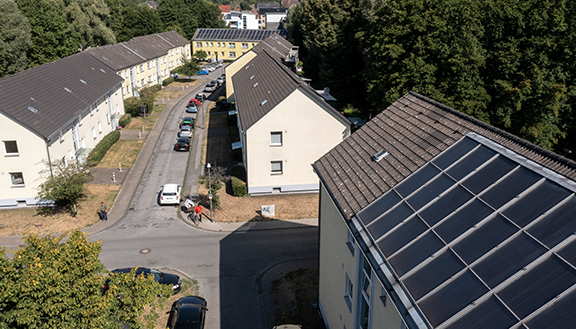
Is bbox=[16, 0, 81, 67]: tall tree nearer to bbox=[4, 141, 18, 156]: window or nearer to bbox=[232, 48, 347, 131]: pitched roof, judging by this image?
bbox=[232, 48, 347, 131]: pitched roof

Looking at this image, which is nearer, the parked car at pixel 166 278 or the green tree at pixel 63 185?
the parked car at pixel 166 278

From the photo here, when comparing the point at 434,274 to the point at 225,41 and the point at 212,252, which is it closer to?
the point at 212,252

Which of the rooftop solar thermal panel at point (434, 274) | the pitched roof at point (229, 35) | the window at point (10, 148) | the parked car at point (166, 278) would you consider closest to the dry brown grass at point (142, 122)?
the window at point (10, 148)

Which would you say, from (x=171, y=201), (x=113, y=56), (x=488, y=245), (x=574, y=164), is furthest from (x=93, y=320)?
(x=113, y=56)

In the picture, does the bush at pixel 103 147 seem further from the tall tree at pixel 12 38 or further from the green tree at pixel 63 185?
the tall tree at pixel 12 38

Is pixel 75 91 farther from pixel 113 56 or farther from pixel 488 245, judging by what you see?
pixel 488 245

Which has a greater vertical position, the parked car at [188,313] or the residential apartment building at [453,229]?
the residential apartment building at [453,229]

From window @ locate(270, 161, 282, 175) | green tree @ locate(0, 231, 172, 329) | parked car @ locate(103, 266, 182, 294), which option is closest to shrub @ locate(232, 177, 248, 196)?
window @ locate(270, 161, 282, 175)

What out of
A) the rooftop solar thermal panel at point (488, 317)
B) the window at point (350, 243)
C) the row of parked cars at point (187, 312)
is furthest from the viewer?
the row of parked cars at point (187, 312)

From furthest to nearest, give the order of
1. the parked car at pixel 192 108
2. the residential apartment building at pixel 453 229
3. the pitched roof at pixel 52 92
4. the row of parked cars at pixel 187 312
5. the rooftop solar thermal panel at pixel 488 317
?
the parked car at pixel 192 108
the pitched roof at pixel 52 92
the row of parked cars at pixel 187 312
the residential apartment building at pixel 453 229
the rooftop solar thermal panel at pixel 488 317
